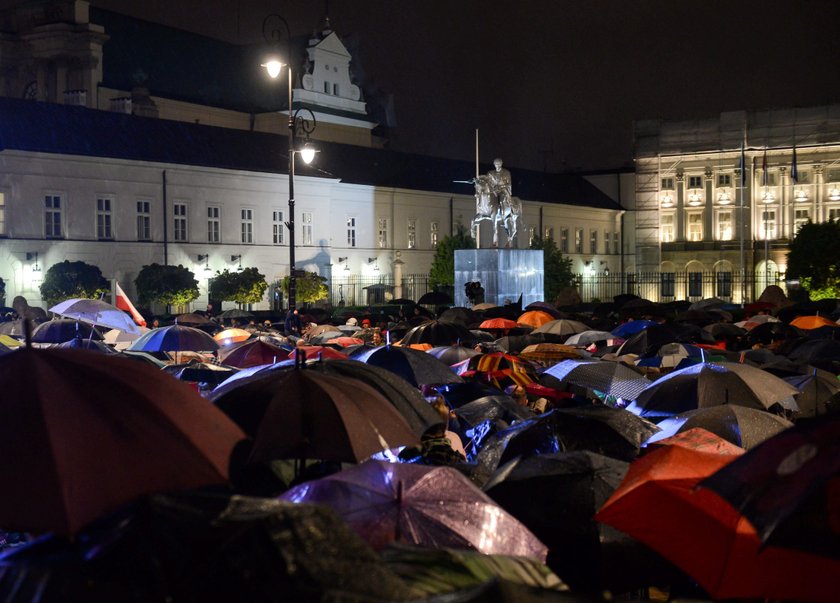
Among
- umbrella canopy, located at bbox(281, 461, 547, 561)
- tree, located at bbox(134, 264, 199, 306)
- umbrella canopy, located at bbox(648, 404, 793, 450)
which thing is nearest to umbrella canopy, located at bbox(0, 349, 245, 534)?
umbrella canopy, located at bbox(281, 461, 547, 561)

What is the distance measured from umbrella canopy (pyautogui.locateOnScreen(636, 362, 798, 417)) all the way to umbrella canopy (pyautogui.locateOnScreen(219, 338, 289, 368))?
4431mm

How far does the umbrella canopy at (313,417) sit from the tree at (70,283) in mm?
34837

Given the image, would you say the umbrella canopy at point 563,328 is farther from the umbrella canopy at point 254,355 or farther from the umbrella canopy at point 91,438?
the umbrella canopy at point 91,438

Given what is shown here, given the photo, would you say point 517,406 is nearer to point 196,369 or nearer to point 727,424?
point 727,424

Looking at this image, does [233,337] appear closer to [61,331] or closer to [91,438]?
[61,331]

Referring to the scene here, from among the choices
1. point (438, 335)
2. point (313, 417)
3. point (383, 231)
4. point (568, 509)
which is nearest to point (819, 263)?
point (383, 231)

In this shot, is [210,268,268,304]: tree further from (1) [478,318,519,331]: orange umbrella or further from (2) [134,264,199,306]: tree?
(1) [478,318,519,331]: orange umbrella

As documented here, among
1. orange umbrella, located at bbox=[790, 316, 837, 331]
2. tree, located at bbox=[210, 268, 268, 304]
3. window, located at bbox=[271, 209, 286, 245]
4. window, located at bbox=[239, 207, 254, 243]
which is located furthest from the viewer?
window, located at bbox=[271, 209, 286, 245]

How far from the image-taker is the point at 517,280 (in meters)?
39.6

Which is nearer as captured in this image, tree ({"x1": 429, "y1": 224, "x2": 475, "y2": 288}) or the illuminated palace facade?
tree ({"x1": 429, "y1": 224, "x2": 475, "y2": 288})

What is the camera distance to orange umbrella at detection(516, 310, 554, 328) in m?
25.3

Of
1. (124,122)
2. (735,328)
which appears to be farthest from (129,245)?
(735,328)

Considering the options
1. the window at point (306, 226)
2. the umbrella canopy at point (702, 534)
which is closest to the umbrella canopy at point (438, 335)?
the umbrella canopy at point (702, 534)

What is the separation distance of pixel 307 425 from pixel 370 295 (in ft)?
168
